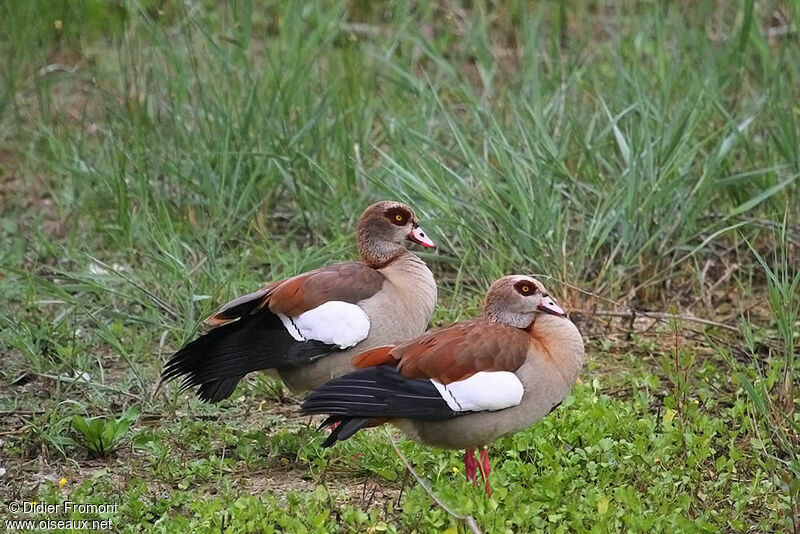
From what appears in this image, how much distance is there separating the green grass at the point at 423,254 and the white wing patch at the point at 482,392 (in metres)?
0.27

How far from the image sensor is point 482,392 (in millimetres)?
4234

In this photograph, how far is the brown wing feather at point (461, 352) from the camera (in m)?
4.27

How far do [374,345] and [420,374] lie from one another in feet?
2.12

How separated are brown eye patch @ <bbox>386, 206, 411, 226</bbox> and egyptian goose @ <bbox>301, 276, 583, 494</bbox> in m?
0.95

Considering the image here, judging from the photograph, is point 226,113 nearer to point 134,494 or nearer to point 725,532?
point 134,494

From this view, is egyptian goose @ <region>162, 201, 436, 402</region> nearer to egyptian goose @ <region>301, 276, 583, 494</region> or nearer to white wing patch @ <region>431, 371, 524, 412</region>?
egyptian goose @ <region>301, 276, 583, 494</region>

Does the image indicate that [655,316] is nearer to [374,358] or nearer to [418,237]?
[418,237]

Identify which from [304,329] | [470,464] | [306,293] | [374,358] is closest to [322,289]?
[306,293]

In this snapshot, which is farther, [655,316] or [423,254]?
[423,254]

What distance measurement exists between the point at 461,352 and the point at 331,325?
2.25 ft

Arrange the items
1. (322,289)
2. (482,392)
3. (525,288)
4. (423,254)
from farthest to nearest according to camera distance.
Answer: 1. (423,254)
2. (322,289)
3. (525,288)
4. (482,392)

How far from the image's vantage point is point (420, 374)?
4.28m
